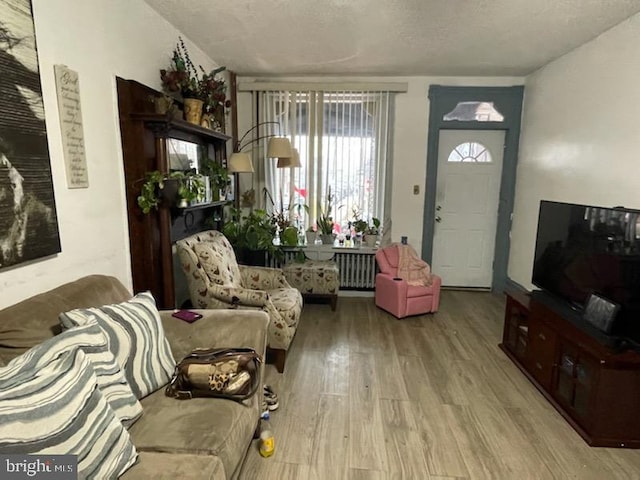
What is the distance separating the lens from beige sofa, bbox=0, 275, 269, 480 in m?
1.19

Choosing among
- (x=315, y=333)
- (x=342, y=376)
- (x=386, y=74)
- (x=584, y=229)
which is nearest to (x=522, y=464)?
(x=342, y=376)

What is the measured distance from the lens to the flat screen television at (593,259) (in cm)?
199

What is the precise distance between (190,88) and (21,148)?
4.60 feet

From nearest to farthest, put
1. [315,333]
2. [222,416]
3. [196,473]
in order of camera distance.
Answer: [196,473]
[222,416]
[315,333]

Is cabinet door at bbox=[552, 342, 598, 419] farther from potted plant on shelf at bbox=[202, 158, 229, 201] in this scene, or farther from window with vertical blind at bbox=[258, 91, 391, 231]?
potted plant on shelf at bbox=[202, 158, 229, 201]

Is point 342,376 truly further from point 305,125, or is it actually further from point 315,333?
point 305,125

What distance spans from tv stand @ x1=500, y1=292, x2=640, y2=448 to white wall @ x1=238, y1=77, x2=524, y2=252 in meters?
1.93

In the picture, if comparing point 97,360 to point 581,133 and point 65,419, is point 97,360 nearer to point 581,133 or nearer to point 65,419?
point 65,419

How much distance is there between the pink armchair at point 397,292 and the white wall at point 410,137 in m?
0.61

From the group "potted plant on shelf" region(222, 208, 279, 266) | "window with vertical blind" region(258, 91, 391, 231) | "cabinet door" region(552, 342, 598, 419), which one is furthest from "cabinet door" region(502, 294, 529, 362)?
"potted plant on shelf" region(222, 208, 279, 266)

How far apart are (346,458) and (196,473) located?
0.93m

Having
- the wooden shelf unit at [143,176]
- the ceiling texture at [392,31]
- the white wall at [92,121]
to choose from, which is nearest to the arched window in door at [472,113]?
the ceiling texture at [392,31]

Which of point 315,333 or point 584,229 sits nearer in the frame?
point 584,229

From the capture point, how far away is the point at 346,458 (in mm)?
1817
